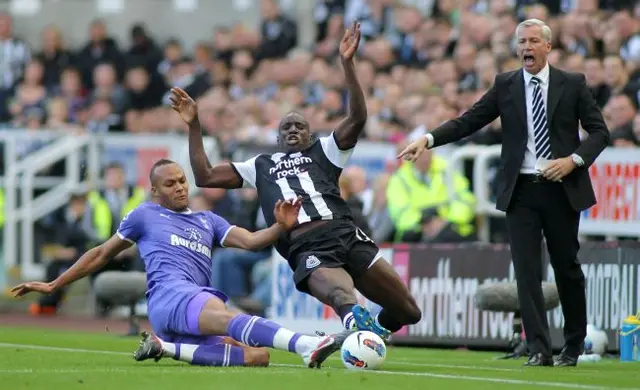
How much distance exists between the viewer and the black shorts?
41.3 ft

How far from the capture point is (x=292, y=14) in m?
26.6

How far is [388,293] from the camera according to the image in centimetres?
1295

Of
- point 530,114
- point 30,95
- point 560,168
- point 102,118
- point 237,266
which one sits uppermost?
point 30,95

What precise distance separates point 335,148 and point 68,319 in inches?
397

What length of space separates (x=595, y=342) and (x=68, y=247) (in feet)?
33.1

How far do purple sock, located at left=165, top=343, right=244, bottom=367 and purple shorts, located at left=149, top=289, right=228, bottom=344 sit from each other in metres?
0.11

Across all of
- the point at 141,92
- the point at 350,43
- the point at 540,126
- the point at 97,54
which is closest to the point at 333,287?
the point at 350,43

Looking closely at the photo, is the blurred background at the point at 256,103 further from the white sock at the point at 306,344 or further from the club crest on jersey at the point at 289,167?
the white sock at the point at 306,344

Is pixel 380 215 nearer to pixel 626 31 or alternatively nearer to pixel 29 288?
pixel 626 31

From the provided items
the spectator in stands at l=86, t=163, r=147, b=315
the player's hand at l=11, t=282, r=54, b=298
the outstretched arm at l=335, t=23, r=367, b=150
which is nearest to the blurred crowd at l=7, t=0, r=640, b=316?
the spectator in stands at l=86, t=163, r=147, b=315

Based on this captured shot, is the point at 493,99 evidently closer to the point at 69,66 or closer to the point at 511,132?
the point at 511,132

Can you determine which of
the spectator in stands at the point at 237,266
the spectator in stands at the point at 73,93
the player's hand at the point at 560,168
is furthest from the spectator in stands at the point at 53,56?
the player's hand at the point at 560,168

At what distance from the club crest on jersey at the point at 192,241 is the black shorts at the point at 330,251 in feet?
2.29

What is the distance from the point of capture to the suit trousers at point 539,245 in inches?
494
